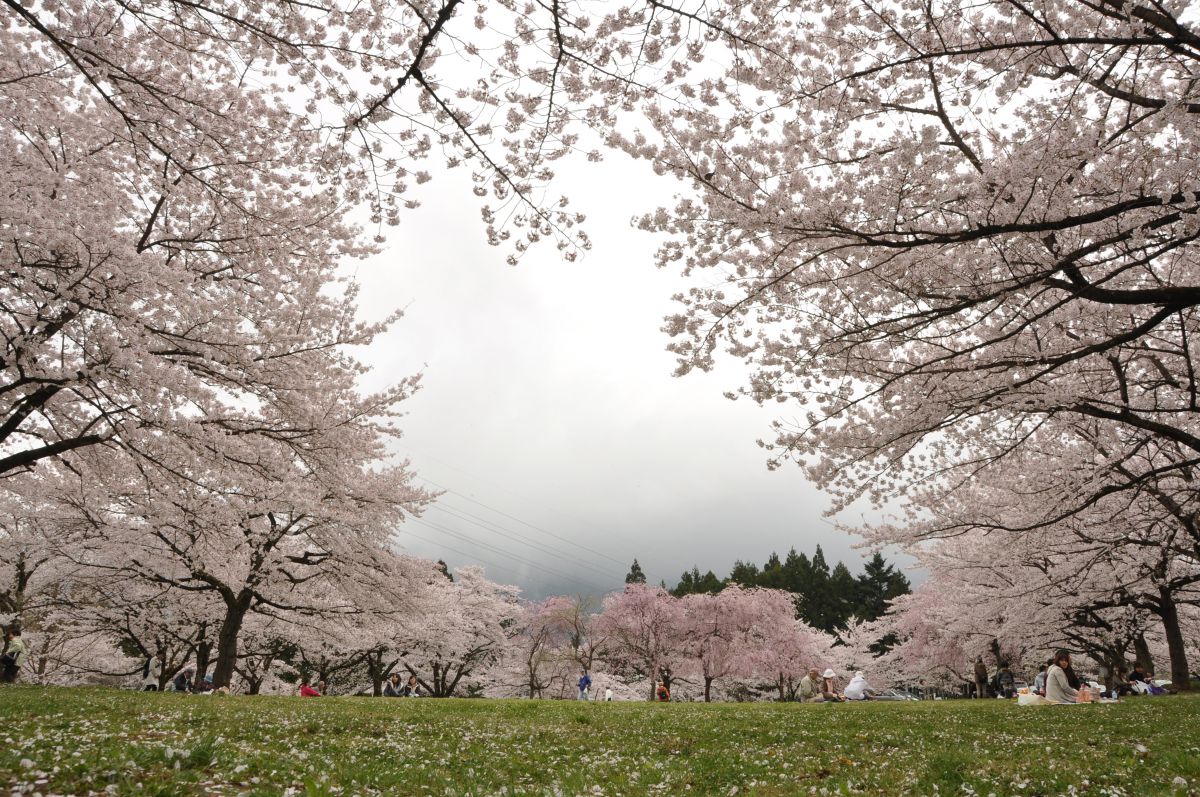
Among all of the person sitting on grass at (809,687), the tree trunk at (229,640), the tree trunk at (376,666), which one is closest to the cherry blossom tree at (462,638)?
the tree trunk at (376,666)

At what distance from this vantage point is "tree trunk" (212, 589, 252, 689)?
19234 mm

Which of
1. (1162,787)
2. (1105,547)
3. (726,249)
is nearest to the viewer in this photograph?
(1162,787)

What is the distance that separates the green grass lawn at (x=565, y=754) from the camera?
493 centimetres

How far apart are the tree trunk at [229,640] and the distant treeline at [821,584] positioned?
68986mm

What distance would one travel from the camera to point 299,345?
10.9 m

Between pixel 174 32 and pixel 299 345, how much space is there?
16.5 ft

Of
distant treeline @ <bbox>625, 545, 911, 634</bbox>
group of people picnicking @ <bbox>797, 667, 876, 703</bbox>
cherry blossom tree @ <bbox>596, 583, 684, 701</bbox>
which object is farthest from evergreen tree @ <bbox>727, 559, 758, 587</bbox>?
group of people picnicking @ <bbox>797, 667, 876, 703</bbox>

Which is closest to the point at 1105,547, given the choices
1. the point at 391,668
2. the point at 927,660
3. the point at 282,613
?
the point at 282,613

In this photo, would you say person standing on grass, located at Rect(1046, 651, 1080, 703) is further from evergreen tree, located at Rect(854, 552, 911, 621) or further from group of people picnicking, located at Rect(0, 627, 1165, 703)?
evergreen tree, located at Rect(854, 552, 911, 621)

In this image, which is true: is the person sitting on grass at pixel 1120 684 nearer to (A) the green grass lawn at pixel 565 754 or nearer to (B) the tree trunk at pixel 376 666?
(A) the green grass lawn at pixel 565 754

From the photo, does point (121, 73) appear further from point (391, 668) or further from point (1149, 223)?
point (391, 668)

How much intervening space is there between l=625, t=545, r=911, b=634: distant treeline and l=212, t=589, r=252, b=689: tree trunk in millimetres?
68986

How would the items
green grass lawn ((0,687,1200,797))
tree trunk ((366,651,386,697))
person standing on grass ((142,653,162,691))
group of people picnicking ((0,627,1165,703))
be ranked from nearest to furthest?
1. green grass lawn ((0,687,1200,797))
2. group of people picnicking ((0,627,1165,703))
3. person standing on grass ((142,653,162,691))
4. tree trunk ((366,651,386,697))

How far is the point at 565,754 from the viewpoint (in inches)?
281
